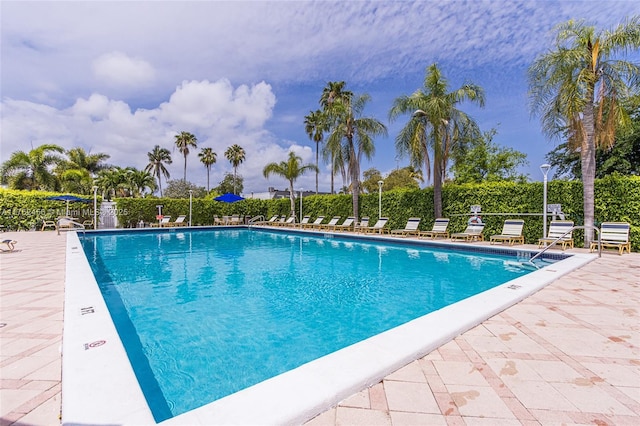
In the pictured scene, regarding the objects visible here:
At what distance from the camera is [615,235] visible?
363 inches

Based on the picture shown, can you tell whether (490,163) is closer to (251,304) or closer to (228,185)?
(251,304)

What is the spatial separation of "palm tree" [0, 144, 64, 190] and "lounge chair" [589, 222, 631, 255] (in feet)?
102

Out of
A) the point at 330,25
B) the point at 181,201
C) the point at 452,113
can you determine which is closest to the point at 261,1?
the point at 330,25

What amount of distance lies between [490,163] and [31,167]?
33165mm

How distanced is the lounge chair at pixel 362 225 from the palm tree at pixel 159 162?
35878mm

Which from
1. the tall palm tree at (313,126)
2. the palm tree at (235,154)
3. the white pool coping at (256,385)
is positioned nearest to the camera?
the white pool coping at (256,385)

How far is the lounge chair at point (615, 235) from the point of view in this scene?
9.02 metres

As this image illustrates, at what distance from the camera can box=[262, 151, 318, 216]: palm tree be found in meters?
22.4

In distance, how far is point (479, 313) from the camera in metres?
3.45

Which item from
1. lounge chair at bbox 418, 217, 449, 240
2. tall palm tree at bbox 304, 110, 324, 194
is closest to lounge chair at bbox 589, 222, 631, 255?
lounge chair at bbox 418, 217, 449, 240

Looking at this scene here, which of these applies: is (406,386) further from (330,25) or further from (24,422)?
(330,25)

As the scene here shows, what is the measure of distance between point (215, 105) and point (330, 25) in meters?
9.63

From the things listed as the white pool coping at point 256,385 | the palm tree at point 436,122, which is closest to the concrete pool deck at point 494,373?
the white pool coping at point 256,385

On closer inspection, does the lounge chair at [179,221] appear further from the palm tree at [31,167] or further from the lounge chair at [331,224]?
the palm tree at [31,167]
